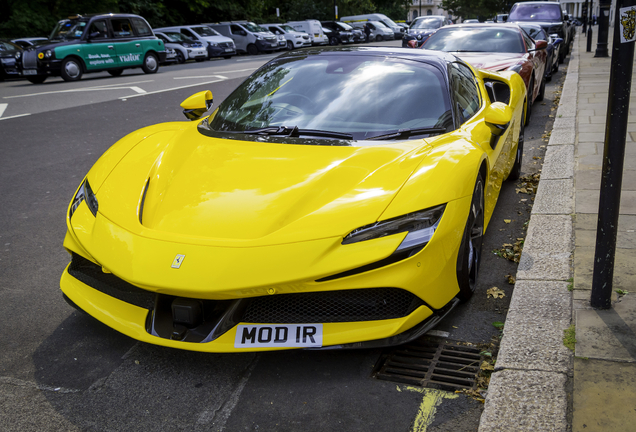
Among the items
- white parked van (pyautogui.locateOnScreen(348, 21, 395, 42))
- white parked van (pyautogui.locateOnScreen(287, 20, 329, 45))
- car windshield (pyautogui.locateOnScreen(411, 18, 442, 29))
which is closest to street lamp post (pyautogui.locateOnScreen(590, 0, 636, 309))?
car windshield (pyautogui.locateOnScreen(411, 18, 442, 29))

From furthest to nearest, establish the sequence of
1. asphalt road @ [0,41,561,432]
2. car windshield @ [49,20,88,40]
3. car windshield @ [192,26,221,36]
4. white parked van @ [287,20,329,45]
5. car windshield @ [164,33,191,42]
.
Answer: white parked van @ [287,20,329,45]
car windshield @ [192,26,221,36]
car windshield @ [164,33,191,42]
car windshield @ [49,20,88,40]
asphalt road @ [0,41,561,432]

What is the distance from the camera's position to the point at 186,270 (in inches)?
98.8

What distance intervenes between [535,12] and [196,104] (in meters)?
15.9

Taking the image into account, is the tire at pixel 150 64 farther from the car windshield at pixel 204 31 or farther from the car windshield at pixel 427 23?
the car windshield at pixel 427 23

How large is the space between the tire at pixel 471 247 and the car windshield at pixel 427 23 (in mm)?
26409

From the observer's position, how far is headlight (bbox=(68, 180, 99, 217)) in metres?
3.07

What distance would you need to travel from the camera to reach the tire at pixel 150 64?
1992cm

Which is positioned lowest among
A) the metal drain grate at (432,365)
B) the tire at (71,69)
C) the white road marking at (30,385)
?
the metal drain grate at (432,365)

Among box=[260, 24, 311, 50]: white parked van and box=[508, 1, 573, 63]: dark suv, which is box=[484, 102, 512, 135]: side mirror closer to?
box=[508, 1, 573, 63]: dark suv

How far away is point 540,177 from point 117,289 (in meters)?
4.09

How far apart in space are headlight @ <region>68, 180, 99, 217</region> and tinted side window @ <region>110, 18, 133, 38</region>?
57.7ft

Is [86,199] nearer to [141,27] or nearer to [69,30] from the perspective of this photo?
[69,30]

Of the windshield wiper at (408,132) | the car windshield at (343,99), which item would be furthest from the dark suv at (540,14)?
the windshield wiper at (408,132)

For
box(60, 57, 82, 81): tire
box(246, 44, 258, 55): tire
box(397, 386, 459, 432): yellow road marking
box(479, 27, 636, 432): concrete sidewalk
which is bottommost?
box(246, 44, 258, 55): tire
